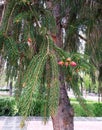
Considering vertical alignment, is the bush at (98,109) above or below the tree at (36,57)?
below

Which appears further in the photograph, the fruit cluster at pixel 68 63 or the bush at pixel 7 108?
the bush at pixel 7 108

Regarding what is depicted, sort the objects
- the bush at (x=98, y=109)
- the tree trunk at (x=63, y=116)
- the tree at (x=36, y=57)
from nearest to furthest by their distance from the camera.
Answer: the tree at (x=36, y=57), the tree trunk at (x=63, y=116), the bush at (x=98, y=109)

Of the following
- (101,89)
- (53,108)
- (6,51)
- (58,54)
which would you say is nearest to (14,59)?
(6,51)

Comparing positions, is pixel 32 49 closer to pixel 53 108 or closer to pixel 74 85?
pixel 74 85

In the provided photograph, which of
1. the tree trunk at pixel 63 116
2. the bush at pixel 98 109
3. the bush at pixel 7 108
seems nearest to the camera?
the tree trunk at pixel 63 116

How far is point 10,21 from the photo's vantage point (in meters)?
0.99

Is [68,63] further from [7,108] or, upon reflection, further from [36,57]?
[7,108]

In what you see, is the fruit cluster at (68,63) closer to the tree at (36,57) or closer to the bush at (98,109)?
the tree at (36,57)

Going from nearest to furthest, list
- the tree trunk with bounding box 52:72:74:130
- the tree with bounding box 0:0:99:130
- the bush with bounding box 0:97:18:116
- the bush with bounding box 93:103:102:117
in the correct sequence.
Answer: the tree with bounding box 0:0:99:130 < the tree trunk with bounding box 52:72:74:130 < the bush with bounding box 0:97:18:116 < the bush with bounding box 93:103:102:117

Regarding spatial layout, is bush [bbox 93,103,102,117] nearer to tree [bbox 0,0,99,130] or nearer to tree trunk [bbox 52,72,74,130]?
tree trunk [bbox 52,72,74,130]

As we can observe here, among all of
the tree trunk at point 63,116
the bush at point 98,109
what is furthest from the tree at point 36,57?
the bush at point 98,109

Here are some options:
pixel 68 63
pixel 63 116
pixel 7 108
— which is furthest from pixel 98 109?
pixel 68 63

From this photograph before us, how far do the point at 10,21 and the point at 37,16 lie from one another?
11 centimetres

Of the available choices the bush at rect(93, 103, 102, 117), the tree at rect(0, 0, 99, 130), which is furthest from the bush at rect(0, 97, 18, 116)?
the tree at rect(0, 0, 99, 130)
